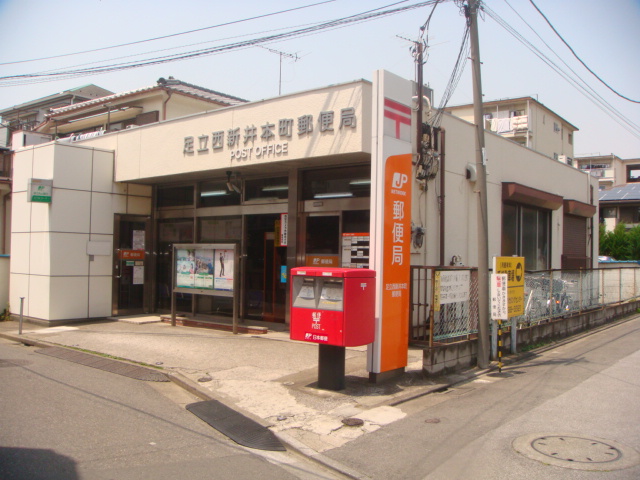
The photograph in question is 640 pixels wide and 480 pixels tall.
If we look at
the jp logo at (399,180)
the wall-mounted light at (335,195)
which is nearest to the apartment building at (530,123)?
the wall-mounted light at (335,195)

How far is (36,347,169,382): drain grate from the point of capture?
9016 millimetres

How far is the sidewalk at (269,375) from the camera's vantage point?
6.77 m

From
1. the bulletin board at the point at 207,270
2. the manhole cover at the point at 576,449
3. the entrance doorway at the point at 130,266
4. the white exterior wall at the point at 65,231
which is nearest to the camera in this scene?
the manhole cover at the point at 576,449

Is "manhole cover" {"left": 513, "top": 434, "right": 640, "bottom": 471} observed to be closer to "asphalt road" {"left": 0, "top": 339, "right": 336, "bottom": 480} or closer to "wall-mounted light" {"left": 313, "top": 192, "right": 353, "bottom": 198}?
"asphalt road" {"left": 0, "top": 339, "right": 336, "bottom": 480}

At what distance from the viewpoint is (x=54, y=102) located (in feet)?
115

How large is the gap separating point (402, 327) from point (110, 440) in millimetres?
4554

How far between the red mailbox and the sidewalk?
830mm

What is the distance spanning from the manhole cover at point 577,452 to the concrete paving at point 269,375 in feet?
5.44

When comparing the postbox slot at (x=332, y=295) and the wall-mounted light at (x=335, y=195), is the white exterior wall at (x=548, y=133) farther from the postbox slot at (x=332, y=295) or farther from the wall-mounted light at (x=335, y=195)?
the postbox slot at (x=332, y=295)

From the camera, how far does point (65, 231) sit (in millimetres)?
14664

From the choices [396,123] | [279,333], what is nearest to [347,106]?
[396,123]

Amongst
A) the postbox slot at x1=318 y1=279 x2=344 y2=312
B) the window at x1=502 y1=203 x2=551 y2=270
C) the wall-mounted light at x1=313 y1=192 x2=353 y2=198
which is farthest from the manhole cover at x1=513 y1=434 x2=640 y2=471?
the window at x1=502 y1=203 x2=551 y2=270

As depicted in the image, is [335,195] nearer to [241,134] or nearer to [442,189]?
[442,189]

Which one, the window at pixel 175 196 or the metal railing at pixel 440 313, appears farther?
the window at pixel 175 196
